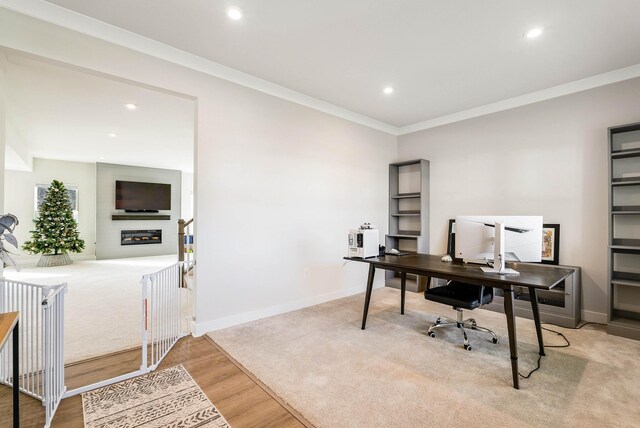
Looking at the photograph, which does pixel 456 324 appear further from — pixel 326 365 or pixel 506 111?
pixel 506 111

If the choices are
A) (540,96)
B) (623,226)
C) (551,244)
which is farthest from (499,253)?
(540,96)

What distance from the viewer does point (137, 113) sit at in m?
4.28

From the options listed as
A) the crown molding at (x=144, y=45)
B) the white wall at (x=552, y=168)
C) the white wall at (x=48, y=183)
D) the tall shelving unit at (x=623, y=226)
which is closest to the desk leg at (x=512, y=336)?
the tall shelving unit at (x=623, y=226)

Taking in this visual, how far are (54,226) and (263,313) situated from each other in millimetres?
6925

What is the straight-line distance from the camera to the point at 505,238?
238 centimetres

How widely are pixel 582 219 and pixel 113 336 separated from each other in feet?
17.1

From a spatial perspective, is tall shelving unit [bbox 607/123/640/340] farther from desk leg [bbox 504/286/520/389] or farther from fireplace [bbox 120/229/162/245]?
fireplace [bbox 120/229/162/245]

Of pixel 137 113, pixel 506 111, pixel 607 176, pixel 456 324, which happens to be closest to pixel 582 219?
pixel 607 176

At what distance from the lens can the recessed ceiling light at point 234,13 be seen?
2.16m

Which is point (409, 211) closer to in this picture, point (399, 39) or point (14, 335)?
point (399, 39)

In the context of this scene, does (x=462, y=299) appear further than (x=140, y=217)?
No

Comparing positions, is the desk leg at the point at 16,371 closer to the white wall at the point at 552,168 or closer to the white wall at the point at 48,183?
the white wall at the point at 552,168

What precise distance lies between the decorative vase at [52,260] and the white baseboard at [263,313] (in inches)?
257

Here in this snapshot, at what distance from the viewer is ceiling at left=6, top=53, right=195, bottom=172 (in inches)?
128
